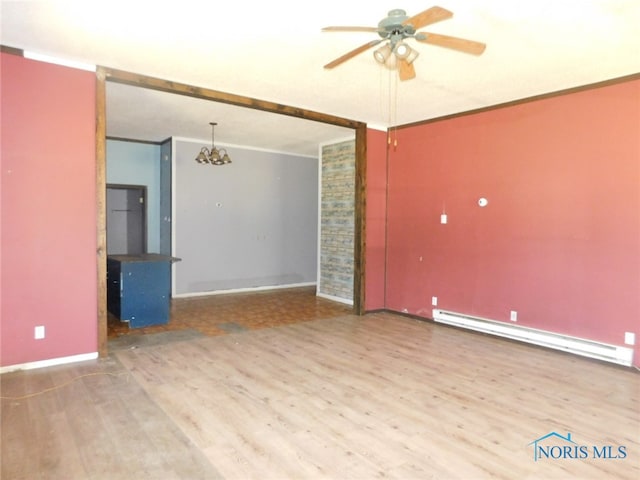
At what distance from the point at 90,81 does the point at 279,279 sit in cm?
534

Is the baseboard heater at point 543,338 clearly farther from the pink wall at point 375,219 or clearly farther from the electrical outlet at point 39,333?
the electrical outlet at point 39,333

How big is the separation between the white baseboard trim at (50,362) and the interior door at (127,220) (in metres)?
3.78

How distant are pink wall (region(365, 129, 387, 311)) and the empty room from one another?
0.11 ft

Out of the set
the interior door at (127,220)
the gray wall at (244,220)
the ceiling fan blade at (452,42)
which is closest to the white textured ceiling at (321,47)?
the ceiling fan blade at (452,42)

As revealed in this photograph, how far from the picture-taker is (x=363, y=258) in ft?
19.3

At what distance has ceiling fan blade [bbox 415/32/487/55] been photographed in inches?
95.4

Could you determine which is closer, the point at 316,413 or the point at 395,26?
the point at 395,26

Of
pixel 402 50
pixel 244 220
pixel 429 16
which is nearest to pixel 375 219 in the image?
pixel 244 220

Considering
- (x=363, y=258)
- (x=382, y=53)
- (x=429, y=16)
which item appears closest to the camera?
(x=429, y=16)

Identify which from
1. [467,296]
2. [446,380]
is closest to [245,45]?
[446,380]

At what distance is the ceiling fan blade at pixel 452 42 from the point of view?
2424mm

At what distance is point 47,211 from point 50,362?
135 cm

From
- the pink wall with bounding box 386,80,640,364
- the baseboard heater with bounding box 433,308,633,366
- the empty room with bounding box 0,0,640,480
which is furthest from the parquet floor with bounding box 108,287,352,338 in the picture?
the baseboard heater with bounding box 433,308,633,366

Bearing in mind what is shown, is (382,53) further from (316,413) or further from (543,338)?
(543,338)
